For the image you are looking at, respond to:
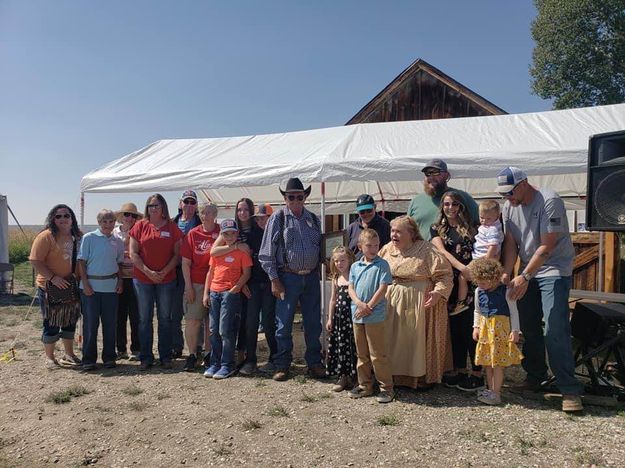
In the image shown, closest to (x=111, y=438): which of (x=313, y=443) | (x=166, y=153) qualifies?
(x=313, y=443)

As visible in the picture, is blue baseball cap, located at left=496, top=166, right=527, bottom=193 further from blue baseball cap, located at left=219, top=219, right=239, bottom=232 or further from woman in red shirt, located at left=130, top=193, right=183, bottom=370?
woman in red shirt, located at left=130, top=193, right=183, bottom=370

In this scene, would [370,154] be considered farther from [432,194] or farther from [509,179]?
[509,179]

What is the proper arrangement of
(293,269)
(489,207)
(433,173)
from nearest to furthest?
(489,207)
(433,173)
(293,269)

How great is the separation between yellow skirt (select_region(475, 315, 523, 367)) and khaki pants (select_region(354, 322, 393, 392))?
0.70 m

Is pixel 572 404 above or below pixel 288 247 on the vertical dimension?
below

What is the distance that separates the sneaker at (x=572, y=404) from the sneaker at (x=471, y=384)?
637mm

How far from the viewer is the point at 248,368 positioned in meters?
4.58

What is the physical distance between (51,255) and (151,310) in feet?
3.53

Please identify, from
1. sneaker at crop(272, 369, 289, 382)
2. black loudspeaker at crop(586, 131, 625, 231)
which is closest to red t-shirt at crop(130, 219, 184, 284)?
sneaker at crop(272, 369, 289, 382)

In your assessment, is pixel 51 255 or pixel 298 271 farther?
pixel 51 255

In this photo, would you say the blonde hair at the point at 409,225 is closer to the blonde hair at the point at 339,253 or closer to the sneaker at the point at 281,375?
the blonde hair at the point at 339,253

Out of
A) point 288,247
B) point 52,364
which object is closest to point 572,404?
Answer: point 288,247

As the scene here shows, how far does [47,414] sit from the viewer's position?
3736mm

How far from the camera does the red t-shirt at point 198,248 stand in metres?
4.67
